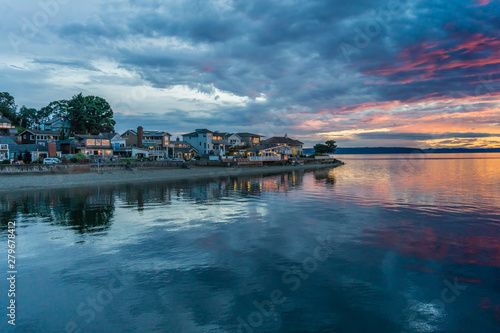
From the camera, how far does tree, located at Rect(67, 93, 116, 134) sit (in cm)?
10309

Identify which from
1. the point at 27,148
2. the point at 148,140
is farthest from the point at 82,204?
the point at 148,140

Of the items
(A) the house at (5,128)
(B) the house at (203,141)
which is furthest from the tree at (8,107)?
(B) the house at (203,141)

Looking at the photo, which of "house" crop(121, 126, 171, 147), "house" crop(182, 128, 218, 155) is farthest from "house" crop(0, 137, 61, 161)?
"house" crop(182, 128, 218, 155)

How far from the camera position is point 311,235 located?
22828 millimetres

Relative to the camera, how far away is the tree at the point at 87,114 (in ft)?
338

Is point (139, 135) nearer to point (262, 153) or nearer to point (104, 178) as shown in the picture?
point (104, 178)

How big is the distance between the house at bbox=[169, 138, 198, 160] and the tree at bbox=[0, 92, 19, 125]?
207ft

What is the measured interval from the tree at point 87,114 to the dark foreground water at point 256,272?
83334 millimetres

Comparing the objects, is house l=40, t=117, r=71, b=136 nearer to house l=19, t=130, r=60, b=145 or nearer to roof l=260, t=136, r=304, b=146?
house l=19, t=130, r=60, b=145

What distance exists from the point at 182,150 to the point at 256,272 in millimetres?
102198

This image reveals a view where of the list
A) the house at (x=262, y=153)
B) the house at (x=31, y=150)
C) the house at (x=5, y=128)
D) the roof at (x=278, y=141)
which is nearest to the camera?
the house at (x=31, y=150)

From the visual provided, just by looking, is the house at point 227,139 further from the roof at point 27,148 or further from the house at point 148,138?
the roof at point 27,148

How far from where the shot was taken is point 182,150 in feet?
372

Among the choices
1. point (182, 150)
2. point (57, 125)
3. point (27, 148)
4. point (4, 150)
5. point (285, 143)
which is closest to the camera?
point (4, 150)
